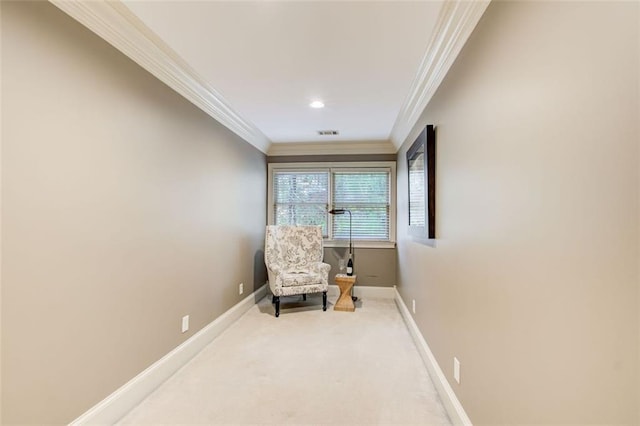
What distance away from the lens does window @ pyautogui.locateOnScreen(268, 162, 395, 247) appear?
4.66 m

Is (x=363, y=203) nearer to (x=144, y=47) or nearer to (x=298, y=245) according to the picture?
(x=298, y=245)

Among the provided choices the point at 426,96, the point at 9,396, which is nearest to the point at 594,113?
the point at 426,96

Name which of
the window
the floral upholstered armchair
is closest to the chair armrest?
the floral upholstered armchair

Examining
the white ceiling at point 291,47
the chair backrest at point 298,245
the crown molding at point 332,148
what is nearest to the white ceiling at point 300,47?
the white ceiling at point 291,47

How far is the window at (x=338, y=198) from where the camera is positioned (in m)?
4.66

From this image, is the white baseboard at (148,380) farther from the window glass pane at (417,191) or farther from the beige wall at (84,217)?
the window glass pane at (417,191)

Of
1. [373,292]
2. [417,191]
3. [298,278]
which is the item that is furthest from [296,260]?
[417,191]

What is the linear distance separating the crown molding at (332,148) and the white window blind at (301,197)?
32 cm

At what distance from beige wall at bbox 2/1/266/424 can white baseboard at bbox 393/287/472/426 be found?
194cm

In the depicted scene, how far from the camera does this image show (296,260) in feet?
14.1

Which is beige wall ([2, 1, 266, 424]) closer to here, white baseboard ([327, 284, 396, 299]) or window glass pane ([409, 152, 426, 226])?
window glass pane ([409, 152, 426, 226])

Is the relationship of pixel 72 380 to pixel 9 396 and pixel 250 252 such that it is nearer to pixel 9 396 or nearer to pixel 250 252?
pixel 9 396

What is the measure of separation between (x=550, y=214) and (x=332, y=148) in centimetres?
383

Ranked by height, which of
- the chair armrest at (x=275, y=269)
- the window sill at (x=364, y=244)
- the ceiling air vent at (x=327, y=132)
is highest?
the ceiling air vent at (x=327, y=132)
